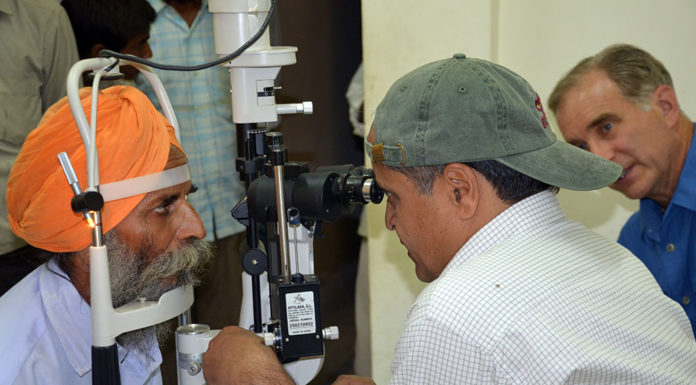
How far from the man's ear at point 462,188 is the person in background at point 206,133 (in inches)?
53.9

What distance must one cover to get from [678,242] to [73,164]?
1658 mm

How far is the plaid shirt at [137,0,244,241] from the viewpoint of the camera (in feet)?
8.36

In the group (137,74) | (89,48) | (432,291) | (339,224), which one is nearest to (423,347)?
(432,291)

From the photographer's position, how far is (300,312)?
135 centimetres

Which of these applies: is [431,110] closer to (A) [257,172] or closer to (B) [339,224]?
(A) [257,172]

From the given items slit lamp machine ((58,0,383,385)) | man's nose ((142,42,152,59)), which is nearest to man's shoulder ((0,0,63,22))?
man's nose ((142,42,152,59))

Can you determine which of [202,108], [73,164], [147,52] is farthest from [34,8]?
[73,164]

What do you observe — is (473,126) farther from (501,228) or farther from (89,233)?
(89,233)

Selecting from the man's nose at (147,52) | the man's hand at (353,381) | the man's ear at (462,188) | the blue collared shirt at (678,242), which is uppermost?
the man's nose at (147,52)

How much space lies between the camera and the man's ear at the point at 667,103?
2.12m

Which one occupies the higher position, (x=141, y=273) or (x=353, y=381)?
(x=141, y=273)

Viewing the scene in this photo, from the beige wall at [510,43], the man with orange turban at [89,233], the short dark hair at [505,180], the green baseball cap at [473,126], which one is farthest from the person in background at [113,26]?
the short dark hair at [505,180]

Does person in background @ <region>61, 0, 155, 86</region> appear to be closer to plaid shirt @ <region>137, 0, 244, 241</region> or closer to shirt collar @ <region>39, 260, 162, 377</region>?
plaid shirt @ <region>137, 0, 244, 241</region>

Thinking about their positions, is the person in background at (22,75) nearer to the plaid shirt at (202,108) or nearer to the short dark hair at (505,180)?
the plaid shirt at (202,108)
